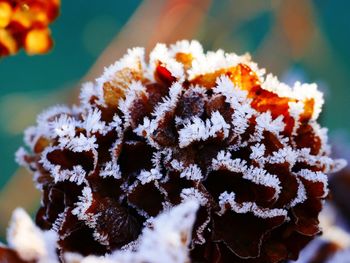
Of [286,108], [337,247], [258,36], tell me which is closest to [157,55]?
[286,108]

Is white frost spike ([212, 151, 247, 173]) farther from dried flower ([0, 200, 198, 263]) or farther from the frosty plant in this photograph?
dried flower ([0, 200, 198, 263])

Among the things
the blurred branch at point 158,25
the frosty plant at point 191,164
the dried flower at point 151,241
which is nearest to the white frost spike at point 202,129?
the frosty plant at point 191,164

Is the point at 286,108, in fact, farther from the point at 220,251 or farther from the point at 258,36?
the point at 258,36

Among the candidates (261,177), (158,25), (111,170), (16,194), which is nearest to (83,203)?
(111,170)

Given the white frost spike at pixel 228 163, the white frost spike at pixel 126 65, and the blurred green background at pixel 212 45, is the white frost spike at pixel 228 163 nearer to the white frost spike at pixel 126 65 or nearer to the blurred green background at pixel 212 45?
the white frost spike at pixel 126 65

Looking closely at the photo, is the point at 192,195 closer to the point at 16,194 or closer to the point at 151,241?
the point at 151,241

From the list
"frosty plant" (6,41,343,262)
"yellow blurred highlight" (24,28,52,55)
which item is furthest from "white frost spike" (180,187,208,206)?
"yellow blurred highlight" (24,28,52,55)
